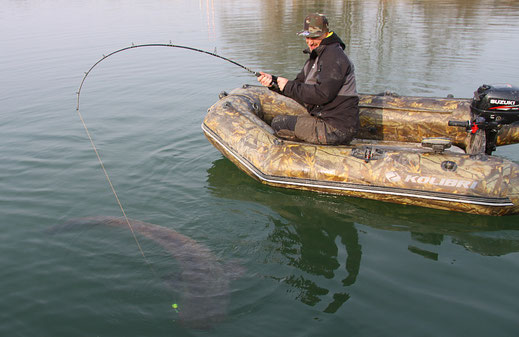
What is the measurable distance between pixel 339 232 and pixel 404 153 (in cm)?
148

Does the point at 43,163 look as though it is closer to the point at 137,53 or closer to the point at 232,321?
the point at 232,321

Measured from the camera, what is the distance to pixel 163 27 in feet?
64.1

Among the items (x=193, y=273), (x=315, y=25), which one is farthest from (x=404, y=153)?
(x=193, y=273)

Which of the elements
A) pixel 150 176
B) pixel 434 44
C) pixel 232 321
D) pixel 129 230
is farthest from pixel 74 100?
pixel 434 44

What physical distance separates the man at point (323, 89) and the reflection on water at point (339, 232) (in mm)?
942

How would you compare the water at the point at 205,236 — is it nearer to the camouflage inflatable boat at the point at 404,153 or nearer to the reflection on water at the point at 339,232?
the reflection on water at the point at 339,232

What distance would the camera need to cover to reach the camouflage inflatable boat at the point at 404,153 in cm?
490

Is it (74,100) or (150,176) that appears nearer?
(150,176)

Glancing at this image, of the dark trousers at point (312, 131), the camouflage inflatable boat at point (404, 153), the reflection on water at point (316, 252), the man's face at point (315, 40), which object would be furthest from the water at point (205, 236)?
the man's face at point (315, 40)

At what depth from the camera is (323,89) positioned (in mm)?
5188

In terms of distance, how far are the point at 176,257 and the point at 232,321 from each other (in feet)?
3.86

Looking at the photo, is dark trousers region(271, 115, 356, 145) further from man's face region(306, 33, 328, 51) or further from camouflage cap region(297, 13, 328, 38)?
camouflage cap region(297, 13, 328, 38)

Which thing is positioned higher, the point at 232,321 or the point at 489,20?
the point at 489,20

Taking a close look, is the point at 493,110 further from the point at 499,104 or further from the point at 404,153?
the point at 404,153
